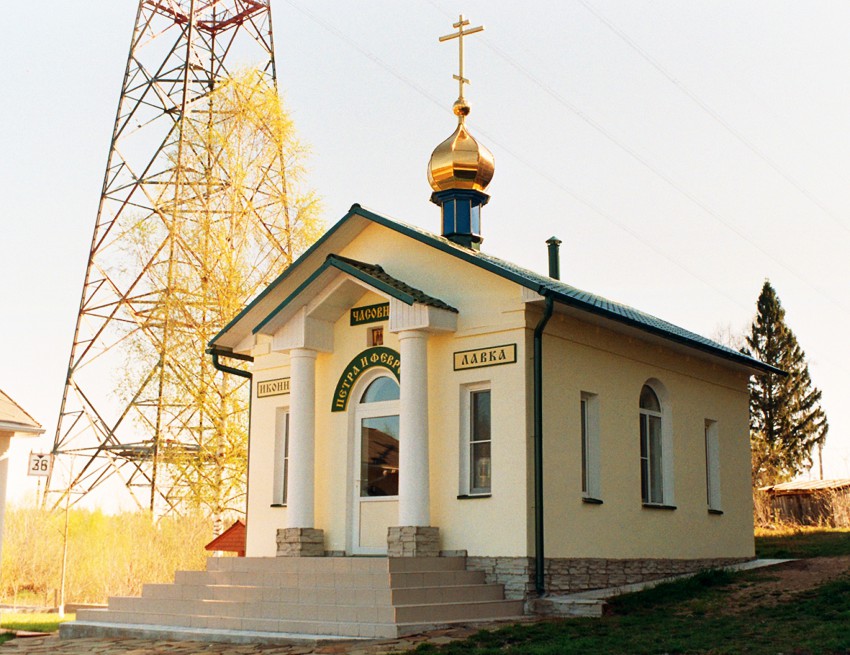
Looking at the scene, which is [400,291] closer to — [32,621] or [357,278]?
[357,278]

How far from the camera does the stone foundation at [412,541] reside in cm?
1269

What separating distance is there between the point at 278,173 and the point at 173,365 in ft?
15.9

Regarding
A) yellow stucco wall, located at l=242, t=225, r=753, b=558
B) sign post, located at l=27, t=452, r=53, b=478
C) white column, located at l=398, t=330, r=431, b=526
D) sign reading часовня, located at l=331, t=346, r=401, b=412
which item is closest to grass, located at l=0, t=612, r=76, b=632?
sign post, located at l=27, t=452, r=53, b=478

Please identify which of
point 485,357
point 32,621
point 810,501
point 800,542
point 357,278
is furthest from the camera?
point 810,501

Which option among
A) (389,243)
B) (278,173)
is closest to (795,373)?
(278,173)

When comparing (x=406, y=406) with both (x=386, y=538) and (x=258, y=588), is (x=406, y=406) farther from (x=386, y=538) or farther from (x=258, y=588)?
(x=258, y=588)

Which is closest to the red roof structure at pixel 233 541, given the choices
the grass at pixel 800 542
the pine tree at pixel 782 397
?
the grass at pixel 800 542

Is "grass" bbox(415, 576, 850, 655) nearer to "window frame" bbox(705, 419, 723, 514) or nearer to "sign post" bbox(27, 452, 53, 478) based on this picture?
"window frame" bbox(705, 419, 723, 514)

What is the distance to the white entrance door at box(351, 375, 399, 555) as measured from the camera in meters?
13.9

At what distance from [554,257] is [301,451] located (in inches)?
223

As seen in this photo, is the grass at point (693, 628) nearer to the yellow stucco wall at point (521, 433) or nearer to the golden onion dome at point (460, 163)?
the yellow stucco wall at point (521, 433)

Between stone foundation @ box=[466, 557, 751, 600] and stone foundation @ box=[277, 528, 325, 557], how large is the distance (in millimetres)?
2341

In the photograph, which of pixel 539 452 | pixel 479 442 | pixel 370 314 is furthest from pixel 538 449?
pixel 370 314

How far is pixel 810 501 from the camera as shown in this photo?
28.9 meters
